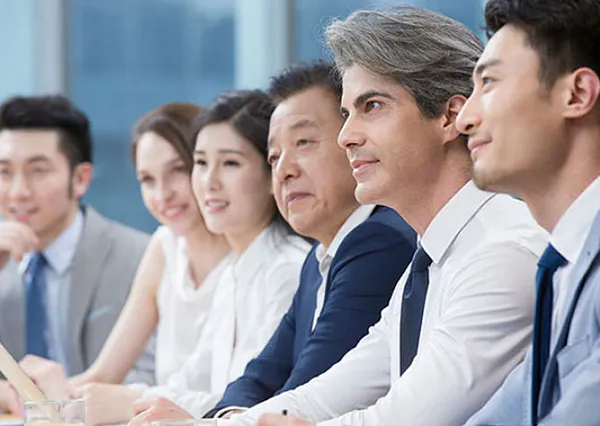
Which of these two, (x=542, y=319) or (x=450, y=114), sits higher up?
(x=450, y=114)

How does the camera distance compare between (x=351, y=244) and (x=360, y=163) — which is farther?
(x=351, y=244)

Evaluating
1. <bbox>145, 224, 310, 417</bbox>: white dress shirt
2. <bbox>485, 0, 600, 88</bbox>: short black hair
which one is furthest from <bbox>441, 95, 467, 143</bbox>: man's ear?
<bbox>145, 224, 310, 417</bbox>: white dress shirt

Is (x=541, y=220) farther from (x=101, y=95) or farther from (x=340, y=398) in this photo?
(x=101, y=95)

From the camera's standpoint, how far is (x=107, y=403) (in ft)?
9.64

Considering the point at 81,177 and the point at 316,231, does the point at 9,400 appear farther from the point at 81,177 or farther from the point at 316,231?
the point at 81,177

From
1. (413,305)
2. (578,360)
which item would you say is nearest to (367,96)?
(413,305)

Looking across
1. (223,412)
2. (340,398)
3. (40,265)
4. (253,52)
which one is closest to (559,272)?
(340,398)

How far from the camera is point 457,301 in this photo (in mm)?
1871

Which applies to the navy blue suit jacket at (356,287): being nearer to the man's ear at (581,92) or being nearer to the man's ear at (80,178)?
the man's ear at (581,92)

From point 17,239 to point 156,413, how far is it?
1736mm

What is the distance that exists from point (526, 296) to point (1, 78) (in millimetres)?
4739

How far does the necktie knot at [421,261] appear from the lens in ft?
6.73

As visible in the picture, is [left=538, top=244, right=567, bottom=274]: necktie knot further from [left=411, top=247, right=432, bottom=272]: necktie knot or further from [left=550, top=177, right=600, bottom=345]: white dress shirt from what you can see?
[left=411, top=247, right=432, bottom=272]: necktie knot

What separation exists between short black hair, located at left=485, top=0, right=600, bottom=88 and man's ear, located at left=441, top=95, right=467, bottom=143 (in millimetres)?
431
